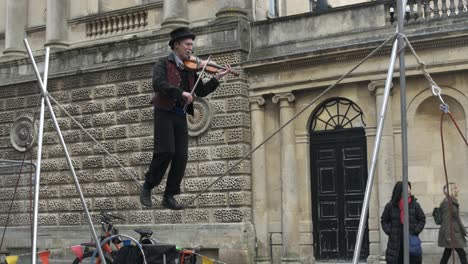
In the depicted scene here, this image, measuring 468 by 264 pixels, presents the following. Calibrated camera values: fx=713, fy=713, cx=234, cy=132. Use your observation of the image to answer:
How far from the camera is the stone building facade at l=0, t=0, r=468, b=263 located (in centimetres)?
1538

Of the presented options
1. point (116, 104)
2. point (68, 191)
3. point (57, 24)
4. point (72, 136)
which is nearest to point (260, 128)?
point (116, 104)

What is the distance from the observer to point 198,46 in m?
17.6

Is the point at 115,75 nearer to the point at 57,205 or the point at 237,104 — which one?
the point at 237,104

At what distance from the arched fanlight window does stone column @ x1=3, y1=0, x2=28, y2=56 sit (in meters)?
9.92

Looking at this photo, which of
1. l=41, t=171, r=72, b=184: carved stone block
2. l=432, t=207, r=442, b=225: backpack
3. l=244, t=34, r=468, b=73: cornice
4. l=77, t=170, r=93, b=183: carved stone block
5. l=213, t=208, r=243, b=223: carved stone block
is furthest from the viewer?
l=41, t=171, r=72, b=184: carved stone block

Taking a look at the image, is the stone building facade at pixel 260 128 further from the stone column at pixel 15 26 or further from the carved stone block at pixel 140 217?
the stone column at pixel 15 26

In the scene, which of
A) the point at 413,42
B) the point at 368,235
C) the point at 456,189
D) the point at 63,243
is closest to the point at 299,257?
the point at 368,235

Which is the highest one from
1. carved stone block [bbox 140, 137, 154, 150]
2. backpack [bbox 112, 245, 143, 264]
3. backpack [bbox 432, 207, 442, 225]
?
carved stone block [bbox 140, 137, 154, 150]

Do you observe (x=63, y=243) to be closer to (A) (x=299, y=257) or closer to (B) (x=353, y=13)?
(A) (x=299, y=257)

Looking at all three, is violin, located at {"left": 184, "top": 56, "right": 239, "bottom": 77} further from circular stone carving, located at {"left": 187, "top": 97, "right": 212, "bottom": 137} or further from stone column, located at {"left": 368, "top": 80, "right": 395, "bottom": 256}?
circular stone carving, located at {"left": 187, "top": 97, "right": 212, "bottom": 137}

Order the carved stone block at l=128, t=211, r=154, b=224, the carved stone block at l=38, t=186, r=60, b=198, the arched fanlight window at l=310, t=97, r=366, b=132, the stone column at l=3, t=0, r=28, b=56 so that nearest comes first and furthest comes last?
the arched fanlight window at l=310, t=97, r=366, b=132
the carved stone block at l=128, t=211, r=154, b=224
the carved stone block at l=38, t=186, r=60, b=198
the stone column at l=3, t=0, r=28, b=56

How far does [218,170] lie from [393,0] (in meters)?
5.61

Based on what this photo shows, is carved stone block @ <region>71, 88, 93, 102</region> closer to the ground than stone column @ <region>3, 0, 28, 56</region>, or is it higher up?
closer to the ground

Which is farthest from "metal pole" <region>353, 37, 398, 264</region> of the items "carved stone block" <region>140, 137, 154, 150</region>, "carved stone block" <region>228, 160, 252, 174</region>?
"carved stone block" <region>140, 137, 154, 150</region>
